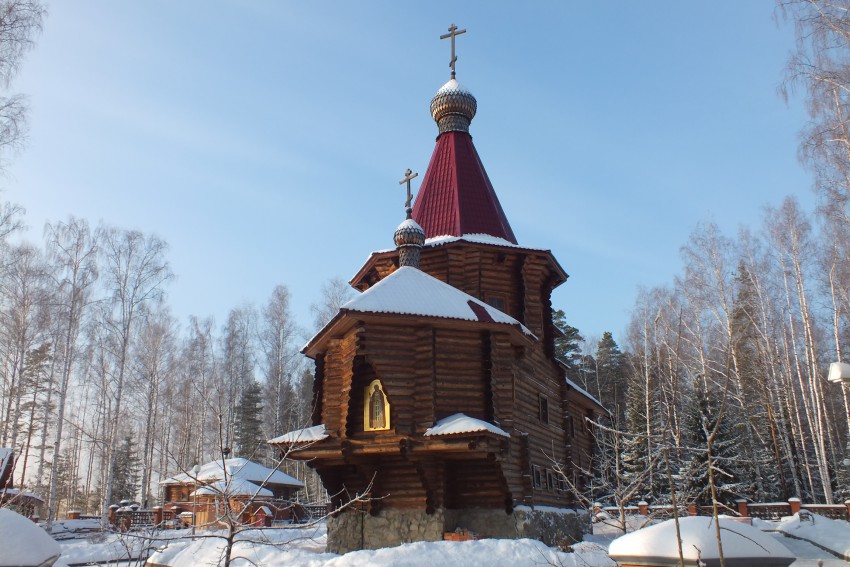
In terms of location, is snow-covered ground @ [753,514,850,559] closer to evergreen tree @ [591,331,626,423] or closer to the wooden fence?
the wooden fence

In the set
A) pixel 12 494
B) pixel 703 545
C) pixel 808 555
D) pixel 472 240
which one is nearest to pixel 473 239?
pixel 472 240

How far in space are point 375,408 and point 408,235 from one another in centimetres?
479

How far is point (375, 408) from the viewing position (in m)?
14.6

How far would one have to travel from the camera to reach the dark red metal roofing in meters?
19.5

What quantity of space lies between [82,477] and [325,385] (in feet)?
128

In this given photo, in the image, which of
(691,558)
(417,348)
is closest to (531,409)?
(417,348)

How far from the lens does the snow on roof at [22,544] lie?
198 inches

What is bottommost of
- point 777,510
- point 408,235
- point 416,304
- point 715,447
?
Result: point 777,510

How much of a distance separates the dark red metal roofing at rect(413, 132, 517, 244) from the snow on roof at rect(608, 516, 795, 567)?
14416mm

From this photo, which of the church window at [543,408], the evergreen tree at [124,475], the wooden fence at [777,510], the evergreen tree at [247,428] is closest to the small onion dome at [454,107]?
the church window at [543,408]

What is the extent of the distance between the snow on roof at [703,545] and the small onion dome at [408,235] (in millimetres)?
12761

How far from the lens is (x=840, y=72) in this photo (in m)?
12.7

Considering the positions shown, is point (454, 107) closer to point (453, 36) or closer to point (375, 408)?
point (453, 36)

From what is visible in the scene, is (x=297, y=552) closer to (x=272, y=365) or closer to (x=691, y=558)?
(x=691, y=558)
